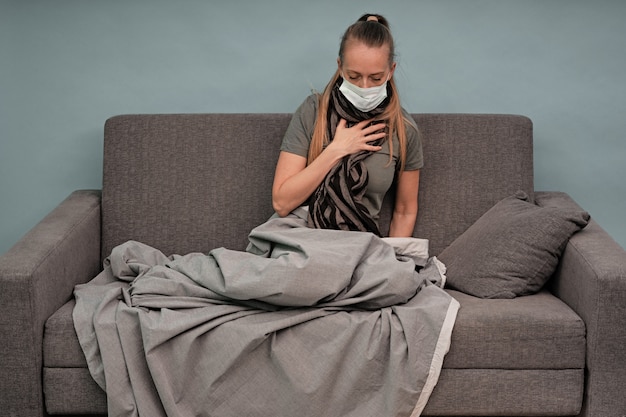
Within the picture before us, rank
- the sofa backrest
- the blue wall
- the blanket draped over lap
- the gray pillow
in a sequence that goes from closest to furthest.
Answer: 1. the blanket draped over lap
2. the gray pillow
3. the sofa backrest
4. the blue wall

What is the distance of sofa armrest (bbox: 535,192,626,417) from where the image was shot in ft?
7.98

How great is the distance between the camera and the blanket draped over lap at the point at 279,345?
7.95 ft

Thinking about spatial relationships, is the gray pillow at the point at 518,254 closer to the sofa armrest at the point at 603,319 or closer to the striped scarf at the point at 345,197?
the sofa armrest at the point at 603,319

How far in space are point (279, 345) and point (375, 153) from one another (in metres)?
0.70

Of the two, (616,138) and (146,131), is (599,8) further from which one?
(146,131)

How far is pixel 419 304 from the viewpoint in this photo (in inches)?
99.7

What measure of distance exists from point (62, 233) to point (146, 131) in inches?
18.6

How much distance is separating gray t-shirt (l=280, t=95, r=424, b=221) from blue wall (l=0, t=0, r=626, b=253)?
38 centimetres

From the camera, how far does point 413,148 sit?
292 cm

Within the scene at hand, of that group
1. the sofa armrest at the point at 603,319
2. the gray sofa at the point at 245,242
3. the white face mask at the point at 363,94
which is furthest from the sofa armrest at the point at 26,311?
the sofa armrest at the point at 603,319

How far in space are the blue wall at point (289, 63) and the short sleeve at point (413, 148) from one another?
0.36 m

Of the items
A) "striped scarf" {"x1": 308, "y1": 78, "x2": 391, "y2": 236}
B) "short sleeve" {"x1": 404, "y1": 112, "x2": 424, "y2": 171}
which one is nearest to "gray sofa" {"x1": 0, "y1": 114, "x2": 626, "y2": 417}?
"short sleeve" {"x1": 404, "y1": 112, "x2": 424, "y2": 171}

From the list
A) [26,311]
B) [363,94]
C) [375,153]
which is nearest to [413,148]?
[375,153]

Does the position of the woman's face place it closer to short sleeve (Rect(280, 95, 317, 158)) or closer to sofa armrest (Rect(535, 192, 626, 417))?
short sleeve (Rect(280, 95, 317, 158))
